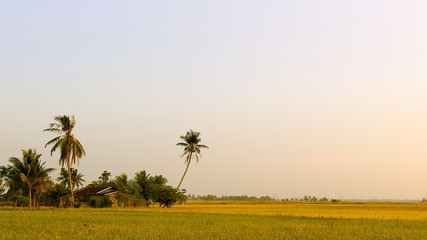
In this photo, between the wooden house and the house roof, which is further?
the house roof

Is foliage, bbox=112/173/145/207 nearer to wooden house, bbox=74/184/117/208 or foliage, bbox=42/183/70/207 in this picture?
wooden house, bbox=74/184/117/208

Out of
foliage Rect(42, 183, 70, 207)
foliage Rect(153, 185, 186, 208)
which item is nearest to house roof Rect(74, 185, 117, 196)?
foliage Rect(42, 183, 70, 207)

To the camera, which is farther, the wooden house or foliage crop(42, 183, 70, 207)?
foliage crop(42, 183, 70, 207)

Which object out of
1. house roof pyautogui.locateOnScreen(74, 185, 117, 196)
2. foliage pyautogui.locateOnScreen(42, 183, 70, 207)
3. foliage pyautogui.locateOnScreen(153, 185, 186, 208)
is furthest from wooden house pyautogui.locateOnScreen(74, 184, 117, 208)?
foliage pyautogui.locateOnScreen(153, 185, 186, 208)

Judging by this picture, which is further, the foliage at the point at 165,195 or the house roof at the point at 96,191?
the foliage at the point at 165,195

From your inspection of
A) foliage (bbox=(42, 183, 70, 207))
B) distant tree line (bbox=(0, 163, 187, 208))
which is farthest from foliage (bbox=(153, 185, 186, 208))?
foliage (bbox=(42, 183, 70, 207))

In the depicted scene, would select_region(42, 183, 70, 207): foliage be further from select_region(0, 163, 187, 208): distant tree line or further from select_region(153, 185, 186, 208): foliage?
select_region(153, 185, 186, 208): foliage

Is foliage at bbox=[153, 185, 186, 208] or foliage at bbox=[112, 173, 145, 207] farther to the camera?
foliage at bbox=[153, 185, 186, 208]

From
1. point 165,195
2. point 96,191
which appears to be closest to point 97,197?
point 96,191

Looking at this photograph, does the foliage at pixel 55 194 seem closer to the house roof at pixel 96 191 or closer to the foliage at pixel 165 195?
the house roof at pixel 96 191

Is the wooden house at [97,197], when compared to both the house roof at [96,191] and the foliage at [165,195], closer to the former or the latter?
the house roof at [96,191]

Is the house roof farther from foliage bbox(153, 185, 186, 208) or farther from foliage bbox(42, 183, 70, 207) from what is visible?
foliage bbox(153, 185, 186, 208)

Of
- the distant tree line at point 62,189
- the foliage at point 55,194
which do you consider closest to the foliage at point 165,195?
the distant tree line at point 62,189

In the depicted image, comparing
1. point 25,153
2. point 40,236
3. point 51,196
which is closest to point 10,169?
point 25,153
